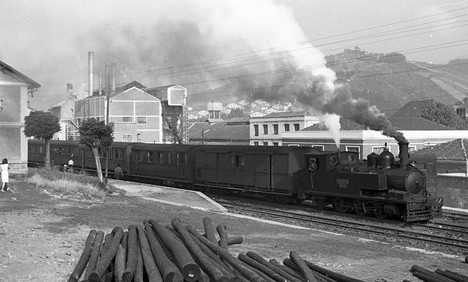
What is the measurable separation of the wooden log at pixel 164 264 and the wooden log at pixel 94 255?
1.10m

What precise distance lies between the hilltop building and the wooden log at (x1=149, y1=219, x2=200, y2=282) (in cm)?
2226

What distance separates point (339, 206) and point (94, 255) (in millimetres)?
13528

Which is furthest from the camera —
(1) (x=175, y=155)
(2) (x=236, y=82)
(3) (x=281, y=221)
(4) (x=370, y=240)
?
(1) (x=175, y=155)

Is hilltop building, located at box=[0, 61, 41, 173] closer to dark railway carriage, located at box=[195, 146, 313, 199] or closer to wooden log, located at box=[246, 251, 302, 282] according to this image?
dark railway carriage, located at box=[195, 146, 313, 199]

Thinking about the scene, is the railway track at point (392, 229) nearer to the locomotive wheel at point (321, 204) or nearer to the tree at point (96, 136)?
the locomotive wheel at point (321, 204)

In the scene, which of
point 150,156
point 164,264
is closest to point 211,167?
point 150,156

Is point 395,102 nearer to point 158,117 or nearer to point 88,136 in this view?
point 158,117

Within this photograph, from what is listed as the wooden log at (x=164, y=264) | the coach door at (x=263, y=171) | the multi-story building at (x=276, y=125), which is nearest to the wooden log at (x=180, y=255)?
the wooden log at (x=164, y=264)

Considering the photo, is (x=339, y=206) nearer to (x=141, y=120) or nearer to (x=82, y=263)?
(x=82, y=263)

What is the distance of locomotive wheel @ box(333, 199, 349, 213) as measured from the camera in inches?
856

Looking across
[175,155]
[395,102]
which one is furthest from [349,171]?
[395,102]

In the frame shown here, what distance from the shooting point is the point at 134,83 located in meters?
79.7

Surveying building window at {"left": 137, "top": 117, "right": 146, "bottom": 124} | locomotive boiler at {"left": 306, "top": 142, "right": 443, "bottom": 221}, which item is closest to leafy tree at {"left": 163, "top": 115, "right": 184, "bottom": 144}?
building window at {"left": 137, "top": 117, "right": 146, "bottom": 124}

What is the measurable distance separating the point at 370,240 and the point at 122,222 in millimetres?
7969
